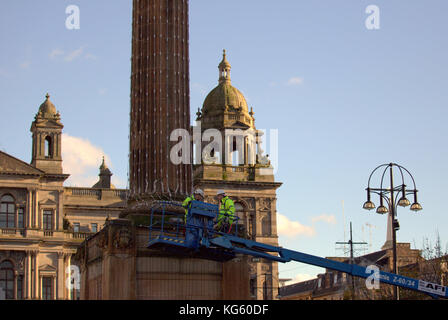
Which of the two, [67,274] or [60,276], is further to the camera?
[67,274]

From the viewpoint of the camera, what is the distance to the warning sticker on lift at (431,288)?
107 feet

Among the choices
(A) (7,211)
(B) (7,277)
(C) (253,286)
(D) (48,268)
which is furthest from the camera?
(D) (48,268)

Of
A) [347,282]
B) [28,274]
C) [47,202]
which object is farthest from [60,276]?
[347,282]

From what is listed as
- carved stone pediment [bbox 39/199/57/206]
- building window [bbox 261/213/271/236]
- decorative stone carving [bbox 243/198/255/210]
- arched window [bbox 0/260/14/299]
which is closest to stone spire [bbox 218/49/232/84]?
decorative stone carving [bbox 243/198/255/210]

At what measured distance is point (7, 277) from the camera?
8400 cm

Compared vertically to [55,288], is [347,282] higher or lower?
higher

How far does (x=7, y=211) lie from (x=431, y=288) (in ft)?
194

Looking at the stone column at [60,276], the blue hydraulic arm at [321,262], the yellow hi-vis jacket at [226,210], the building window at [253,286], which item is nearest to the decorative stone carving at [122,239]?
the yellow hi-vis jacket at [226,210]

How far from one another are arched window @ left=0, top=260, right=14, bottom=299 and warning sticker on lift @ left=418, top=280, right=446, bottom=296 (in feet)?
186

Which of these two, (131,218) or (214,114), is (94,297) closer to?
(131,218)

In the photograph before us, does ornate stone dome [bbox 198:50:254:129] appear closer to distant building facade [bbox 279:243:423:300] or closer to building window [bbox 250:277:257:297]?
building window [bbox 250:277:257:297]

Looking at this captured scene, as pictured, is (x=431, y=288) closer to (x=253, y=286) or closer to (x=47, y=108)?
(x=253, y=286)
